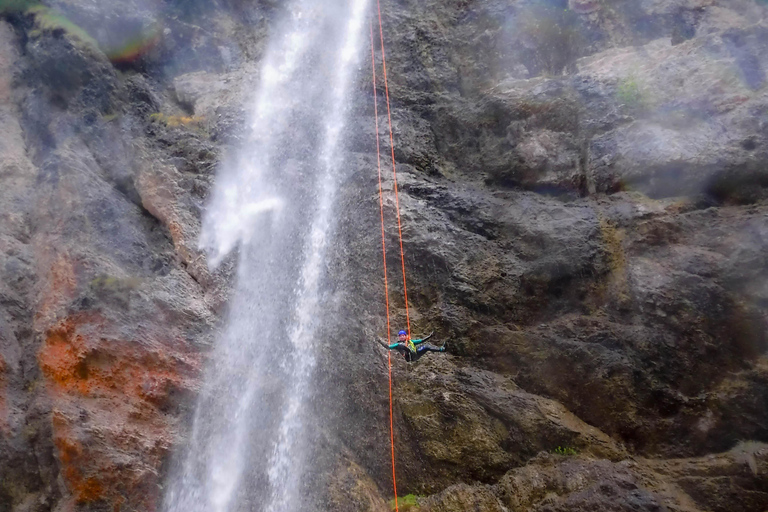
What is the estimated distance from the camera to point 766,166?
7.93m

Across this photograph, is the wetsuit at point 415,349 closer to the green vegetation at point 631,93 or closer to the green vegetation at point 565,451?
the green vegetation at point 565,451

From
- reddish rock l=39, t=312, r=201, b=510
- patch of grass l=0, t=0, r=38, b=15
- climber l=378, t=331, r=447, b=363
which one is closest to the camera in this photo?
reddish rock l=39, t=312, r=201, b=510

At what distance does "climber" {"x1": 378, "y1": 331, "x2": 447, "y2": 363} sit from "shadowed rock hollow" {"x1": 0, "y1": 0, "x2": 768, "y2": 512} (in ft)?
1.80

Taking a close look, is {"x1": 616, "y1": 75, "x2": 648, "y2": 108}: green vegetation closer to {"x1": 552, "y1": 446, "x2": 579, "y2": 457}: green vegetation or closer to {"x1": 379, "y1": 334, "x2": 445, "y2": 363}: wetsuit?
{"x1": 379, "y1": 334, "x2": 445, "y2": 363}: wetsuit

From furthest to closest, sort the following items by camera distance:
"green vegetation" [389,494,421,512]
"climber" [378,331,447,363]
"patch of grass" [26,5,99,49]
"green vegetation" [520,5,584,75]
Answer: "patch of grass" [26,5,99,49]
"green vegetation" [520,5,584,75]
"climber" [378,331,447,363]
"green vegetation" [389,494,421,512]

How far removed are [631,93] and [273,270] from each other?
26.6 ft

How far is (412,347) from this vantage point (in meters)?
8.22

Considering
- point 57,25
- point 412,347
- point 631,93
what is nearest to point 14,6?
point 57,25

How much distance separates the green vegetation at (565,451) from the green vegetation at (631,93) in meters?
6.47

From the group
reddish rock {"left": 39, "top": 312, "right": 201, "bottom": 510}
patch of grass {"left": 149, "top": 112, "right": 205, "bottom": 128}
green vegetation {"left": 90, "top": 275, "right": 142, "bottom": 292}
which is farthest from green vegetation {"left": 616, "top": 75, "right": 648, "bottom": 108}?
green vegetation {"left": 90, "top": 275, "right": 142, "bottom": 292}

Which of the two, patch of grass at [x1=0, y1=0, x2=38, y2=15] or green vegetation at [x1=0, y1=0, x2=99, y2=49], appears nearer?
green vegetation at [x1=0, y1=0, x2=99, y2=49]

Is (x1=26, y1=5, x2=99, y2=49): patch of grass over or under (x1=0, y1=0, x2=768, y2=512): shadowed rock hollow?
over

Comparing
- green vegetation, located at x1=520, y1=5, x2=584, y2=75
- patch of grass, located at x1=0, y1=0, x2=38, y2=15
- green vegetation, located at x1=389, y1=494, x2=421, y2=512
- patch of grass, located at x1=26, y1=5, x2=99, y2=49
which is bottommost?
green vegetation, located at x1=389, y1=494, x2=421, y2=512

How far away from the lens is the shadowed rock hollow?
295 inches
